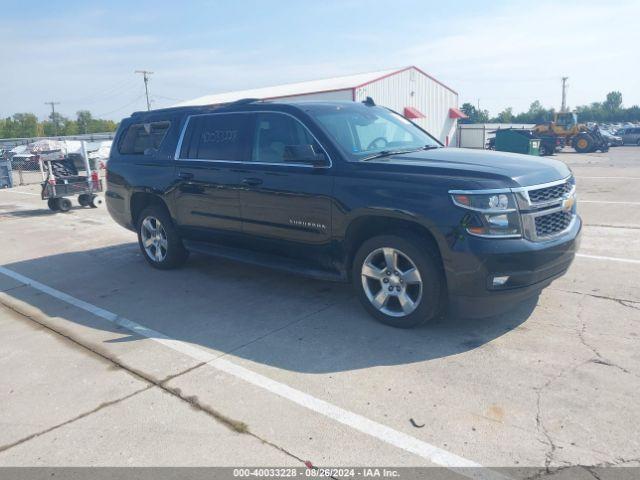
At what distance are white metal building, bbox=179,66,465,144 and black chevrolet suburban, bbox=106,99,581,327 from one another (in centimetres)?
2111

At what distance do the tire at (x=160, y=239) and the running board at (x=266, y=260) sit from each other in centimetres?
22

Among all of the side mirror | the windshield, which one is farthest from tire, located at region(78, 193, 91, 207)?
the side mirror

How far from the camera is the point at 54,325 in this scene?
5352 millimetres

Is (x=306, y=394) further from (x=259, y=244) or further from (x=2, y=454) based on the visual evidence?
(x=259, y=244)

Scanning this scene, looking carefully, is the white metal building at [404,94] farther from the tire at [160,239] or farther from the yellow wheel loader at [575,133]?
the tire at [160,239]

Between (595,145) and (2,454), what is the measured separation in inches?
1302

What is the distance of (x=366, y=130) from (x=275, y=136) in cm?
90

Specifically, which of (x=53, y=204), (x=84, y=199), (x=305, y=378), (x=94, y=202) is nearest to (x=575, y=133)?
(x=94, y=202)

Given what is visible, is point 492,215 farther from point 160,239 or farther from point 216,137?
point 160,239

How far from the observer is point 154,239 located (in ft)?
23.2

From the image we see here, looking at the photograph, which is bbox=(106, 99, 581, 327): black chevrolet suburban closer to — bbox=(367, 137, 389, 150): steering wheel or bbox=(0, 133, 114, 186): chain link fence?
bbox=(367, 137, 389, 150): steering wheel

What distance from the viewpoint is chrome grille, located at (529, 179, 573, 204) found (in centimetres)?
426

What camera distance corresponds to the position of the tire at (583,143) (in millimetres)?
30781

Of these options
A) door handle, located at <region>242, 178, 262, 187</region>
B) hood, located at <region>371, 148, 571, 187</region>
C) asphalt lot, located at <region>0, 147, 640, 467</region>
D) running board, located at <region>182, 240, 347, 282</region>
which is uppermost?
hood, located at <region>371, 148, 571, 187</region>
